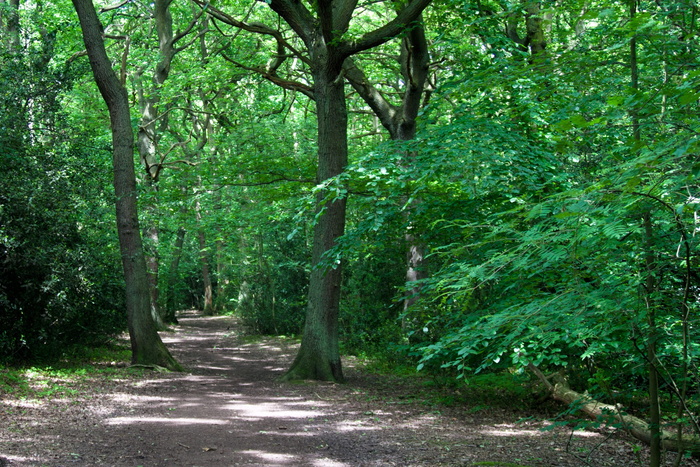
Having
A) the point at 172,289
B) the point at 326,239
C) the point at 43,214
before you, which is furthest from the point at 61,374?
the point at 172,289

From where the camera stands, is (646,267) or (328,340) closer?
(646,267)

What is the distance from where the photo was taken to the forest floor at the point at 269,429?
5863mm

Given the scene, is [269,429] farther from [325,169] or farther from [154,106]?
[154,106]

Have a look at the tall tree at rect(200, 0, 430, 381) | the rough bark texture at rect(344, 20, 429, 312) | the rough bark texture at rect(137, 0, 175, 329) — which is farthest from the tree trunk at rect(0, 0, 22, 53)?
the rough bark texture at rect(344, 20, 429, 312)

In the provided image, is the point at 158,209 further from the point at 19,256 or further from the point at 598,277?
the point at 598,277

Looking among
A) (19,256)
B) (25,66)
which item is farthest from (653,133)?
(25,66)

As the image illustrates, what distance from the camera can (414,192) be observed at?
6660mm

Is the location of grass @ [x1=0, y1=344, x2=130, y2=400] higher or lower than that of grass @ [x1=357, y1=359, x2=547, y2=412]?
higher

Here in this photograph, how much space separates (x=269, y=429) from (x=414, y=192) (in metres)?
3.51

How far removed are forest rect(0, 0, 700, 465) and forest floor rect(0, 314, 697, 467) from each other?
0.75 meters

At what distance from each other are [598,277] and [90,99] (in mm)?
20041

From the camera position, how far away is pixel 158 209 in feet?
52.3

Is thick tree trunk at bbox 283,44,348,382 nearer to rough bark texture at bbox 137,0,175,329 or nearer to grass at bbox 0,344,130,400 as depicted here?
grass at bbox 0,344,130,400

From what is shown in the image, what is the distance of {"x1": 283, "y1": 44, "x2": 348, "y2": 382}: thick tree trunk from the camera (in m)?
11.0
